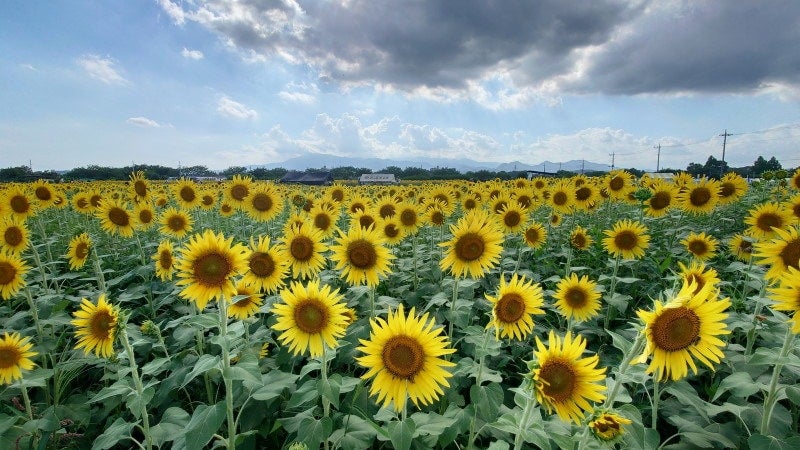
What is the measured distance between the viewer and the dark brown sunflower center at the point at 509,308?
3076 mm

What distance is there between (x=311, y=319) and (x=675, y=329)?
2.36 meters

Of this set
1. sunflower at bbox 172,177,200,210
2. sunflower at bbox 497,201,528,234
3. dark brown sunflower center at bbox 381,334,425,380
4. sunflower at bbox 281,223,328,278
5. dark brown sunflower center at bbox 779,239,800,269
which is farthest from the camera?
sunflower at bbox 172,177,200,210

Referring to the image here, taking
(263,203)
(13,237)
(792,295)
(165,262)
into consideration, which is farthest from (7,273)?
(792,295)

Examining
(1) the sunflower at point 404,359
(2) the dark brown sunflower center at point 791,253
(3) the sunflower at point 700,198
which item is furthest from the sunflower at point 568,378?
(3) the sunflower at point 700,198

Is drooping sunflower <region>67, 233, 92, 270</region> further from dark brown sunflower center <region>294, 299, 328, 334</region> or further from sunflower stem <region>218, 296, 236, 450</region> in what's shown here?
dark brown sunflower center <region>294, 299, 328, 334</region>

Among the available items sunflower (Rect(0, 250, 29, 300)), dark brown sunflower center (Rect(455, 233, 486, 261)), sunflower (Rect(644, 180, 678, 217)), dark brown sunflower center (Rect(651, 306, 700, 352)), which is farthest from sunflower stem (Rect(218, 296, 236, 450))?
sunflower (Rect(644, 180, 678, 217))

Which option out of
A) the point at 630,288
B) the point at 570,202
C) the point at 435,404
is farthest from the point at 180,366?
the point at 570,202

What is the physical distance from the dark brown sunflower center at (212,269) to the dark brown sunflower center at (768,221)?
7004mm

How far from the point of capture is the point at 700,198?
25.8 feet

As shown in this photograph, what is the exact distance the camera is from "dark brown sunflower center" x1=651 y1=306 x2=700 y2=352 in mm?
2248

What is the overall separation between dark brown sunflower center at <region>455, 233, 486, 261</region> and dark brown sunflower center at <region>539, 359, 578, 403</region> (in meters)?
1.80

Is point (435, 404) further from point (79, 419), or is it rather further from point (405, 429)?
point (79, 419)

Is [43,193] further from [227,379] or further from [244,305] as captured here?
[227,379]

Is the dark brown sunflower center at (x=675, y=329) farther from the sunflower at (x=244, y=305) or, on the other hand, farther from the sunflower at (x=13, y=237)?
the sunflower at (x=13, y=237)
